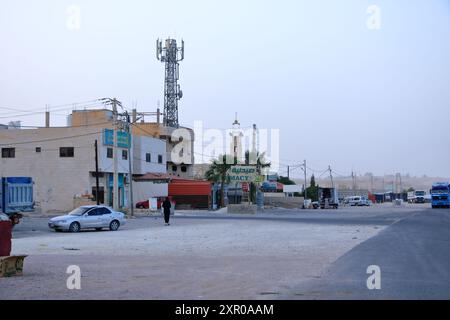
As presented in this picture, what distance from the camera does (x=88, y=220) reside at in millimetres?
34812

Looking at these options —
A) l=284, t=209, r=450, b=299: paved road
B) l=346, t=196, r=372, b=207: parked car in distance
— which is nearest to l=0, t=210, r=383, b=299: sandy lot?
l=284, t=209, r=450, b=299: paved road

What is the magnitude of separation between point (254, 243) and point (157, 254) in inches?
225

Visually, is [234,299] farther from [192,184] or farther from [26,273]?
[192,184]

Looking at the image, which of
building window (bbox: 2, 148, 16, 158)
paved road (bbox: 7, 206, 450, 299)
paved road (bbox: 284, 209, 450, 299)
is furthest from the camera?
building window (bbox: 2, 148, 16, 158)

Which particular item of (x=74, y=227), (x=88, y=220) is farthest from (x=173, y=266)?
(x=88, y=220)

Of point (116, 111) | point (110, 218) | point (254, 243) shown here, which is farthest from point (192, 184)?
point (254, 243)

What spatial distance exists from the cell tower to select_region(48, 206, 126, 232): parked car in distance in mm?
68985

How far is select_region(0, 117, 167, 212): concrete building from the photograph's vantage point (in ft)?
213

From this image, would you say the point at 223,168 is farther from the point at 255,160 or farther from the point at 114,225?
the point at 114,225

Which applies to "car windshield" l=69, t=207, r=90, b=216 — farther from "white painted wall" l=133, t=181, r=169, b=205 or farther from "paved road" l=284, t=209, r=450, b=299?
"white painted wall" l=133, t=181, r=169, b=205

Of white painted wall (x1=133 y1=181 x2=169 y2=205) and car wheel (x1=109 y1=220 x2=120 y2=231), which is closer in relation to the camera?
car wheel (x1=109 y1=220 x2=120 y2=231)

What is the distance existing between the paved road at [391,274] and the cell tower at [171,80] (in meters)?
83.5

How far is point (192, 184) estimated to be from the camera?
254 ft

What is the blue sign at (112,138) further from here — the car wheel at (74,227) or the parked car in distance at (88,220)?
the car wheel at (74,227)
